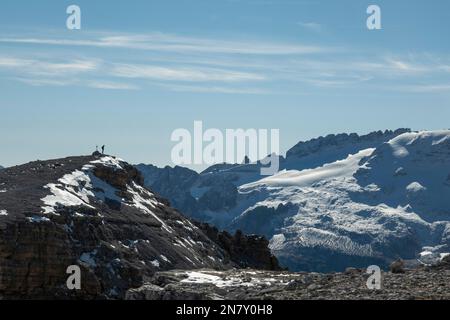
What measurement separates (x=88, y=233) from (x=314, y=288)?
54517 millimetres

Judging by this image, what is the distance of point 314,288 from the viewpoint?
189 ft

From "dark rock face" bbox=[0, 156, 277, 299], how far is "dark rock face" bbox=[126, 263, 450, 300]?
29577mm

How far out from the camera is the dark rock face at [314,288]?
52375 millimetres

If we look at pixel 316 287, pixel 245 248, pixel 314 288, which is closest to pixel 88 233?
pixel 245 248

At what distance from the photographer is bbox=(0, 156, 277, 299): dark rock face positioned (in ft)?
318

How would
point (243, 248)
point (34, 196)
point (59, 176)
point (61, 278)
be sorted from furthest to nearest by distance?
point (243, 248), point (59, 176), point (34, 196), point (61, 278)

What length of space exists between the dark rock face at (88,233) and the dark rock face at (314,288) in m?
29.6

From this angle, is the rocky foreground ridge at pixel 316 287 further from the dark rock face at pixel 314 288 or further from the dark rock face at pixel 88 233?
the dark rock face at pixel 88 233

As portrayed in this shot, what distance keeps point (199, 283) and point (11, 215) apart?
135ft
